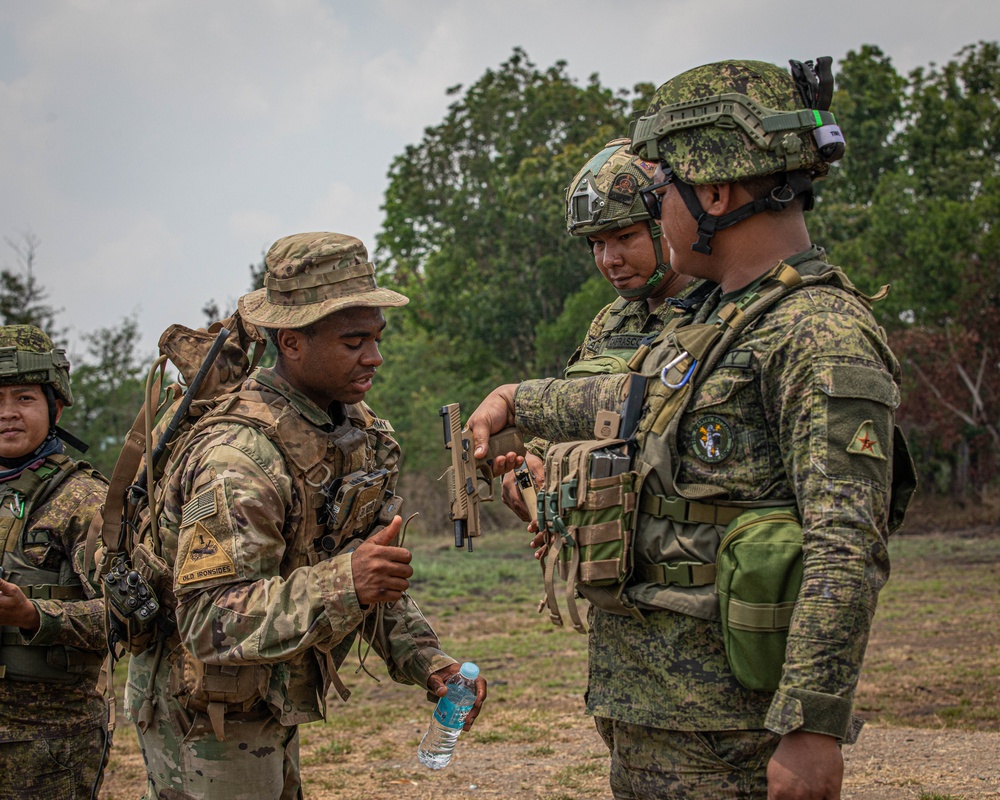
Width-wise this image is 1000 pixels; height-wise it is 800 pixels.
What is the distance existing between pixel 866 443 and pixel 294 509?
2.01 metres

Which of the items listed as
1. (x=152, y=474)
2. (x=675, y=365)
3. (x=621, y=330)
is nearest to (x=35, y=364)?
(x=152, y=474)

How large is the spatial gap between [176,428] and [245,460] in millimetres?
623

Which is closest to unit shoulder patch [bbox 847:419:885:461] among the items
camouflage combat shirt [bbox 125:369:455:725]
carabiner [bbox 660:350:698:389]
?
carabiner [bbox 660:350:698:389]

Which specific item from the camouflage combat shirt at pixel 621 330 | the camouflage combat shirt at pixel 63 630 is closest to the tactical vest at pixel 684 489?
the camouflage combat shirt at pixel 621 330

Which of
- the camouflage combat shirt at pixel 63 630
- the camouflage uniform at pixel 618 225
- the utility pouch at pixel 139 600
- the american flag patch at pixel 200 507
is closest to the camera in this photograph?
the american flag patch at pixel 200 507

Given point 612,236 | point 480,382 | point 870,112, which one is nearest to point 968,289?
point 870,112

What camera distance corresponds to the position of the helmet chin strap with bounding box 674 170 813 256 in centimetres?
302

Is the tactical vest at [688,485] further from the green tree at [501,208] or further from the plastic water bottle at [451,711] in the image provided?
the green tree at [501,208]

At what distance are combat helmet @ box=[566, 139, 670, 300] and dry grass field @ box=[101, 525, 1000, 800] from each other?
3.51 meters

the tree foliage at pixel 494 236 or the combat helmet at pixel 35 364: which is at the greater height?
the tree foliage at pixel 494 236

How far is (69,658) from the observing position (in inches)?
194

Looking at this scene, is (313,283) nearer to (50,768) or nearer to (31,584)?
(31,584)

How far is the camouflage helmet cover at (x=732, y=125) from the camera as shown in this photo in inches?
116

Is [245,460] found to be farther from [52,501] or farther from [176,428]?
[52,501]
